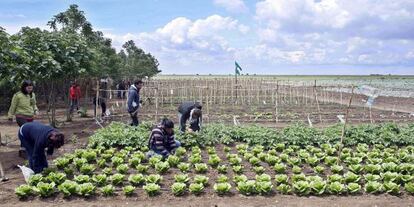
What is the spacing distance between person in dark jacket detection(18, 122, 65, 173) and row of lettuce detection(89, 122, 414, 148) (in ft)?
9.09

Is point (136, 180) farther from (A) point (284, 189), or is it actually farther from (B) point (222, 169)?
(A) point (284, 189)

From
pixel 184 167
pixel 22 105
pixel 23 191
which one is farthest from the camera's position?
Result: pixel 22 105

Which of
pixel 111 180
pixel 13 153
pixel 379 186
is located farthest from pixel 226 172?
pixel 13 153

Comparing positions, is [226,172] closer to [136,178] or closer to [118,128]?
[136,178]

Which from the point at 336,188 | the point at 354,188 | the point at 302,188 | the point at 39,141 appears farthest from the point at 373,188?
the point at 39,141

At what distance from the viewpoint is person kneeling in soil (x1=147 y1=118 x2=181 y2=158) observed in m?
9.04

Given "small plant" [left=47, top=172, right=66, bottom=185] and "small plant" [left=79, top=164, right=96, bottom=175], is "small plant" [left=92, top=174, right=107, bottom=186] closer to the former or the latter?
"small plant" [left=47, top=172, right=66, bottom=185]

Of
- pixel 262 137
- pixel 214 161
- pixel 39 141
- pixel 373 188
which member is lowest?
pixel 373 188

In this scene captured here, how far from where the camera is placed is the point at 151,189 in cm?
689

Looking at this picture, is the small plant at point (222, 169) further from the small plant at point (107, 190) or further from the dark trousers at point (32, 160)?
the dark trousers at point (32, 160)

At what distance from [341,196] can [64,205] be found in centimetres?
419

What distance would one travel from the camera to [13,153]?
34.4ft

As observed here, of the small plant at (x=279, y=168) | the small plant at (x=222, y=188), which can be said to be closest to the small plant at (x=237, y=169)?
the small plant at (x=279, y=168)

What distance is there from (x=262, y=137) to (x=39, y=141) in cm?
554
